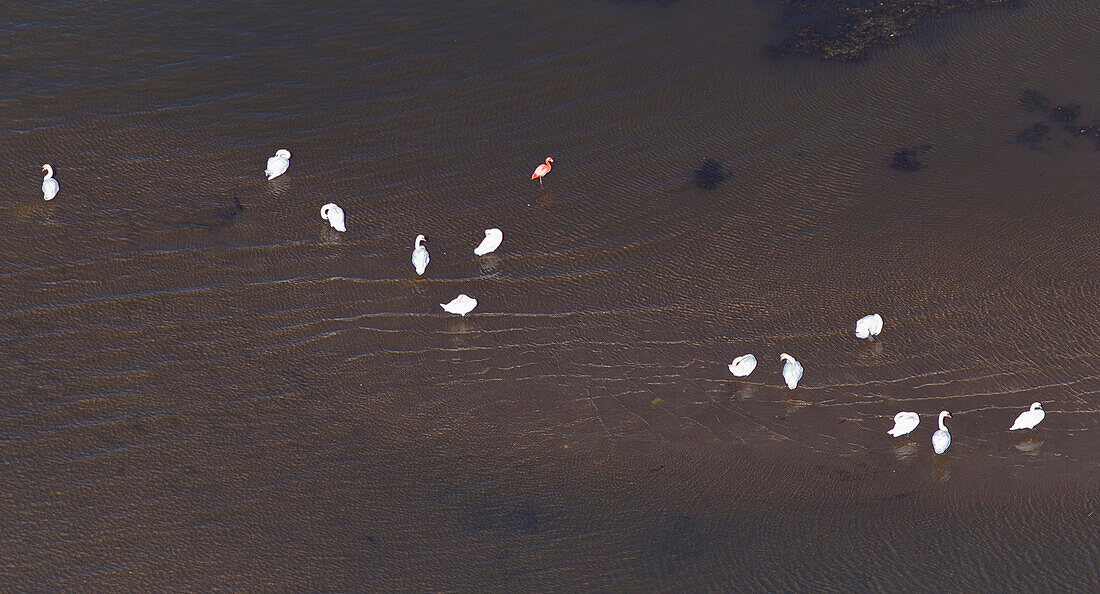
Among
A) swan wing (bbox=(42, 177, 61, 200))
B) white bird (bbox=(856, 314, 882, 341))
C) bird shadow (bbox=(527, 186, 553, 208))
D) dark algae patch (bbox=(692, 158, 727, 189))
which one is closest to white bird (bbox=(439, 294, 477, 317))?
bird shadow (bbox=(527, 186, 553, 208))

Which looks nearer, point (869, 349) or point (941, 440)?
point (941, 440)

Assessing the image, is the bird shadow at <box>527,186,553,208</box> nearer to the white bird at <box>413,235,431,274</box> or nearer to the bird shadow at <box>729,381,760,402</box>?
the white bird at <box>413,235,431,274</box>

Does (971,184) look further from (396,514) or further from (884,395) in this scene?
(396,514)

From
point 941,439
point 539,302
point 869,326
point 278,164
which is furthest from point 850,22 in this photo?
point 278,164

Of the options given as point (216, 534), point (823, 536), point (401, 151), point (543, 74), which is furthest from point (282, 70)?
point (823, 536)

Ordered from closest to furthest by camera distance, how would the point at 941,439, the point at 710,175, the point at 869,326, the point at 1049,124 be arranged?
the point at 941,439 < the point at 869,326 < the point at 710,175 < the point at 1049,124

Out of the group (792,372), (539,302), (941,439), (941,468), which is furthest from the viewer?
(539,302)

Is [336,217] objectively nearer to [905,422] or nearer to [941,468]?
[905,422]

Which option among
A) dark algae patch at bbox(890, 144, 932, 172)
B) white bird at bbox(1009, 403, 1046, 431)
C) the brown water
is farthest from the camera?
dark algae patch at bbox(890, 144, 932, 172)
